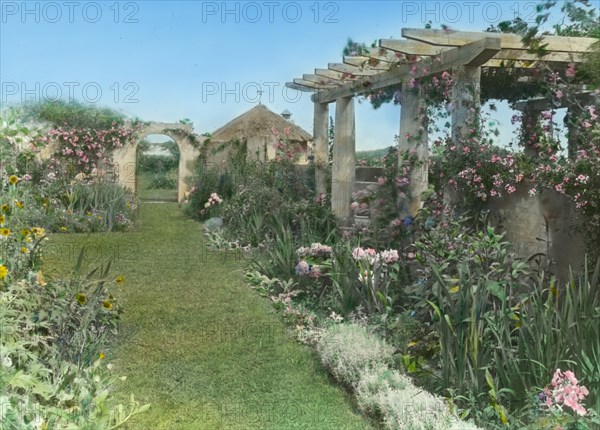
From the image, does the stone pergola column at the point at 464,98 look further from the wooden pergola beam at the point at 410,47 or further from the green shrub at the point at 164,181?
the green shrub at the point at 164,181

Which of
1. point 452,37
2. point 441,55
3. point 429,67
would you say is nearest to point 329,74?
point 429,67

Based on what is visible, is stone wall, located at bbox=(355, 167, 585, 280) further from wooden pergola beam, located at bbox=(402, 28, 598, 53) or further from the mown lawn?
the mown lawn

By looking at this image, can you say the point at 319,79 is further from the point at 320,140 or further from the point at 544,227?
the point at 544,227

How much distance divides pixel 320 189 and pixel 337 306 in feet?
21.3

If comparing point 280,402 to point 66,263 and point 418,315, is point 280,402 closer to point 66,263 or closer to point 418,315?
point 418,315

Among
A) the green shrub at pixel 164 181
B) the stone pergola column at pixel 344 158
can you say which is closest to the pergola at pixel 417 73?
the stone pergola column at pixel 344 158

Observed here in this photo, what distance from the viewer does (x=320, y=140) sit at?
12.9m

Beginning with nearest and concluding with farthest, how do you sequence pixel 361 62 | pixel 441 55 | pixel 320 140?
pixel 441 55
pixel 361 62
pixel 320 140

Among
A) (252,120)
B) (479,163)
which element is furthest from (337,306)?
(252,120)

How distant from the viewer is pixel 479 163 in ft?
21.8

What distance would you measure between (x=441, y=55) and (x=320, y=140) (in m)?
5.32

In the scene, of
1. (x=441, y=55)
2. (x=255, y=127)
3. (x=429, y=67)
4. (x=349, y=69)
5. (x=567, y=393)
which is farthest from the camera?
(x=255, y=127)

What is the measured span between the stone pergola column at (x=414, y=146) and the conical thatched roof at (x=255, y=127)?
9.70m

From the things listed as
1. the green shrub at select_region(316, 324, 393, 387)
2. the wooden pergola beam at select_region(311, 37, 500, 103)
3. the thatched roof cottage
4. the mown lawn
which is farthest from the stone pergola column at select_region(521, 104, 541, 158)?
Result: the thatched roof cottage
